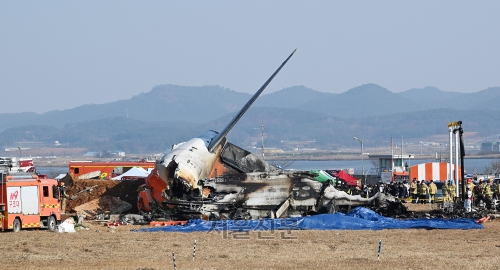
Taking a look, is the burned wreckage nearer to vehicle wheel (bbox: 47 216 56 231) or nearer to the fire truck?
vehicle wheel (bbox: 47 216 56 231)

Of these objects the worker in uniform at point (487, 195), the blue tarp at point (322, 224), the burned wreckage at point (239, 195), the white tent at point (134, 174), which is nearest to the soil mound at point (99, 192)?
the burned wreckage at point (239, 195)

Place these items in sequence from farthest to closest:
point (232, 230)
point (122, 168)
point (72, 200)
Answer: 1. point (122, 168)
2. point (72, 200)
3. point (232, 230)

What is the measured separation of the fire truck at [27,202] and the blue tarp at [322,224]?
4412 millimetres

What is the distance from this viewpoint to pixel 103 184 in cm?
4581

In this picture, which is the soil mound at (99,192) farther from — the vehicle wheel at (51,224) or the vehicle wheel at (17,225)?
the vehicle wheel at (17,225)

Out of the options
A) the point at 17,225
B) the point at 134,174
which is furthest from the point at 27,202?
the point at 134,174

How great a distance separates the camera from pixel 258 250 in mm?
23672

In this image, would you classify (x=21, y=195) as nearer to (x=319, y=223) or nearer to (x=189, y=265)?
(x=319, y=223)

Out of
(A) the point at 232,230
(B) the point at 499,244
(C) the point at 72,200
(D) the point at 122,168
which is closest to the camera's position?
(B) the point at 499,244

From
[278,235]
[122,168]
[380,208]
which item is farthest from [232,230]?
[122,168]

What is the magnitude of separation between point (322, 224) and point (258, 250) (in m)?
7.95

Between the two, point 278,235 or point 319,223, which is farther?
point 319,223

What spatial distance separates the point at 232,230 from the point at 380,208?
8.28 metres

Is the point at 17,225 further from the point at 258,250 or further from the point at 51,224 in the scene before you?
the point at 258,250
